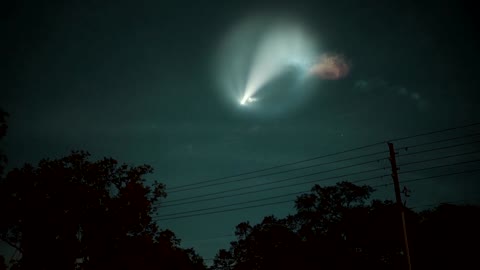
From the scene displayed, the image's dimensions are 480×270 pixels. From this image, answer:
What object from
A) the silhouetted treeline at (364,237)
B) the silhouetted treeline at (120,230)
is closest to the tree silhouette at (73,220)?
the silhouetted treeline at (120,230)

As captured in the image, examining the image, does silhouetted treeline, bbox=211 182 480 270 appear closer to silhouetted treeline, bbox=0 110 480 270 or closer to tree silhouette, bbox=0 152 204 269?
silhouetted treeline, bbox=0 110 480 270

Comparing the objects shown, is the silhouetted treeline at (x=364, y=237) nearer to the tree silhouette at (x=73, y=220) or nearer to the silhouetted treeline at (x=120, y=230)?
the silhouetted treeline at (x=120, y=230)

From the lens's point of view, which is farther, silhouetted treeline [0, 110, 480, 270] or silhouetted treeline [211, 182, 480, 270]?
silhouetted treeline [211, 182, 480, 270]

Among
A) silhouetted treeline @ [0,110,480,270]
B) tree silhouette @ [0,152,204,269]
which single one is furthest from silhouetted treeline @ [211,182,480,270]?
tree silhouette @ [0,152,204,269]

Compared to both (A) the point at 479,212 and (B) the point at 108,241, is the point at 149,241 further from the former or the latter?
(A) the point at 479,212

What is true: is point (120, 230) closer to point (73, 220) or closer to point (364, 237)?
point (73, 220)
